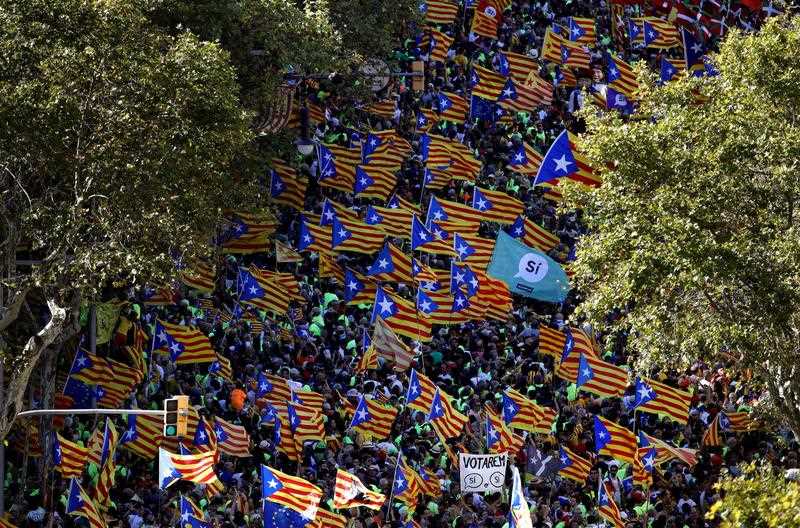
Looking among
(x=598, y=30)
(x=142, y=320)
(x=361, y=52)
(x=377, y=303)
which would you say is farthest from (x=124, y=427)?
(x=598, y=30)

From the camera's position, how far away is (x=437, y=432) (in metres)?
42.8

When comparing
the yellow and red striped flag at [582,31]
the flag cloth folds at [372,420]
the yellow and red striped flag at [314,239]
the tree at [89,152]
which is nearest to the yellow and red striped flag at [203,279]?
the yellow and red striped flag at [314,239]

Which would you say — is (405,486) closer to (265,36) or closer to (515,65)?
(265,36)

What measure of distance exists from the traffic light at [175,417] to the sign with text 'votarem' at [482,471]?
9.36 m

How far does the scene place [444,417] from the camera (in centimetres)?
4291

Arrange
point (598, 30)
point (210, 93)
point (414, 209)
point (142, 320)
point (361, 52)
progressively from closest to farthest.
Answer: point (210, 93) < point (142, 320) < point (414, 209) < point (361, 52) < point (598, 30)

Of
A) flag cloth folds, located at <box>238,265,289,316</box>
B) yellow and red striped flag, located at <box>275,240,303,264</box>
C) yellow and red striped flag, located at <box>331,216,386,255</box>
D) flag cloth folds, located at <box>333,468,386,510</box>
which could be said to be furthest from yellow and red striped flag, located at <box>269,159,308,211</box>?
flag cloth folds, located at <box>333,468,386,510</box>

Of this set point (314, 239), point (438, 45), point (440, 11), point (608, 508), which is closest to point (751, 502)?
point (608, 508)

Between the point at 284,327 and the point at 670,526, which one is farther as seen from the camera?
the point at 284,327

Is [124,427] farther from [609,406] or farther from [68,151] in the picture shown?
[609,406]

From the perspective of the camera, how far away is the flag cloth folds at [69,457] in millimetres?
39188

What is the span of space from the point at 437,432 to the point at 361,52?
18.7 meters

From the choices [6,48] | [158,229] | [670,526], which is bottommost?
[670,526]

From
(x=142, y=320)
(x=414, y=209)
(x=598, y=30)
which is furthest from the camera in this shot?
(x=598, y=30)
